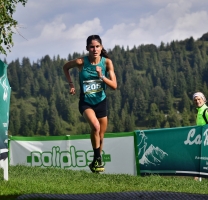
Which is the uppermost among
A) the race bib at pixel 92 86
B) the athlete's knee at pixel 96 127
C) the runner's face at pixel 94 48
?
the runner's face at pixel 94 48

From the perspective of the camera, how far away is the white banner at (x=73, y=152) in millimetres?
13917

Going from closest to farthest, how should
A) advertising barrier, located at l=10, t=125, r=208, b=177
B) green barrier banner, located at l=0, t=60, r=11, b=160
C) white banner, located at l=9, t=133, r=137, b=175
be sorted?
green barrier banner, located at l=0, t=60, r=11, b=160, advertising barrier, located at l=10, t=125, r=208, b=177, white banner, located at l=9, t=133, r=137, b=175

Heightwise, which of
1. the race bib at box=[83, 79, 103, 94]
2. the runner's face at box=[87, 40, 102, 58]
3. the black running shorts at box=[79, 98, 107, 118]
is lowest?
the black running shorts at box=[79, 98, 107, 118]

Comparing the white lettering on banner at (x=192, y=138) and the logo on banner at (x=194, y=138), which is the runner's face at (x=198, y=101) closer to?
the logo on banner at (x=194, y=138)

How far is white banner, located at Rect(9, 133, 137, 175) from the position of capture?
1392 cm

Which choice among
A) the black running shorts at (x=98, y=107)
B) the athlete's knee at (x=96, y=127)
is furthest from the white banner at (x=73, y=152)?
the athlete's knee at (x=96, y=127)

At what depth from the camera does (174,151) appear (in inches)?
505

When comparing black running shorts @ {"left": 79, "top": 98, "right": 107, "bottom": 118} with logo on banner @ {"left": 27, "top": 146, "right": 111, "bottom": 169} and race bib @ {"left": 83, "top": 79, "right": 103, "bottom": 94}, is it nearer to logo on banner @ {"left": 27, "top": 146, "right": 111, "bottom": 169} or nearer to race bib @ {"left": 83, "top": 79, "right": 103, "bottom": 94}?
race bib @ {"left": 83, "top": 79, "right": 103, "bottom": 94}

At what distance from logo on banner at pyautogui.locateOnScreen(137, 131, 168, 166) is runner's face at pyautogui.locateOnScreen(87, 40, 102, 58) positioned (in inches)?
221

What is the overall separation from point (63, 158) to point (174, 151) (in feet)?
13.2

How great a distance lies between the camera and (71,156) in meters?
15.0

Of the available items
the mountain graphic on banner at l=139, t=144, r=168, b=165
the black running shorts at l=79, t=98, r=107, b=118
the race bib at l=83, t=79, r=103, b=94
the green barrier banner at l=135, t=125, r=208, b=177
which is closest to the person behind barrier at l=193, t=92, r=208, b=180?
the green barrier banner at l=135, t=125, r=208, b=177

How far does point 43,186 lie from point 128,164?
7.87 meters

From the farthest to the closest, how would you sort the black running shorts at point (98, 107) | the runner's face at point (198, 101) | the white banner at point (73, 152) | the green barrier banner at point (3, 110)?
the white banner at point (73, 152), the runner's face at point (198, 101), the black running shorts at point (98, 107), the green barrier banner at point (3, 110)
